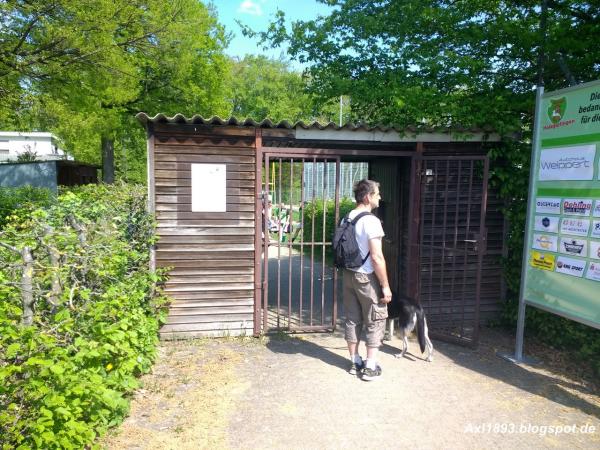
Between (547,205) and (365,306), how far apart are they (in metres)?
2.32

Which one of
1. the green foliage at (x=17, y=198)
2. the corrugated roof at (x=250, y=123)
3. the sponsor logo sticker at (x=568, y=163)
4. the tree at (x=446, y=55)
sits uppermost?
the tree at (x=446, y=55)

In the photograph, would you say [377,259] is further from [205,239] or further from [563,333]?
[563,333]

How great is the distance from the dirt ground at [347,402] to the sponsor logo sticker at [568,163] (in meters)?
2.20

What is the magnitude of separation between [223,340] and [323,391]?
73.4 inches

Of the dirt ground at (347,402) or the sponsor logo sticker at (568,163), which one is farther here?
the sponsor logo sticker at (568,163)

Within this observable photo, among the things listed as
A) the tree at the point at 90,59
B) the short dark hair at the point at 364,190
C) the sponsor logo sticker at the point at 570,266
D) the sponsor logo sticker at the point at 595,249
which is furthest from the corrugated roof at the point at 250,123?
the tree at the point at 90,59

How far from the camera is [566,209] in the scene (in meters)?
4.54

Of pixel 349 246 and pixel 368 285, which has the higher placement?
pixel 349 246

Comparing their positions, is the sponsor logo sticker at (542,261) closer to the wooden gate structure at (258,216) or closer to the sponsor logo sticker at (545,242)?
the sponsor logo sticker at (545,242)

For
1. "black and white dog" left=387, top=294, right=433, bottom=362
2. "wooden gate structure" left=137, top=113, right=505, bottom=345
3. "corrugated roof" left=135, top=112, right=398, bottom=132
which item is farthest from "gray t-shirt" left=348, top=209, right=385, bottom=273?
"corrugated roof" left=135, top=112, right=398, bottom=132

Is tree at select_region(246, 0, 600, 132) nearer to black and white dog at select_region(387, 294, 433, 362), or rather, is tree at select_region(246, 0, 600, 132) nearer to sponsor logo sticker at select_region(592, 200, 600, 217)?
sponsor logo sticker at select_region(592, 200, 600, 217)

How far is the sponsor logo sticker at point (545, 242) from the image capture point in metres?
4.69

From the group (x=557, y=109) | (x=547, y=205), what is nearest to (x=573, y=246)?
(x=547, y=205)

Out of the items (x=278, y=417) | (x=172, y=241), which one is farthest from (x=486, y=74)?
(x=278, y=417)
